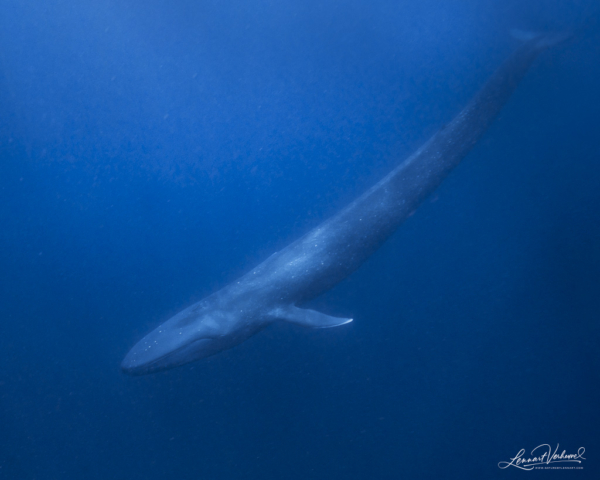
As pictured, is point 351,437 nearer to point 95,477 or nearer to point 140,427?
point 140,427

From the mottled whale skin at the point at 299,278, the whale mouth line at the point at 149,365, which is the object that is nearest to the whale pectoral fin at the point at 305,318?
the mottled whale skin at the point at 299,278

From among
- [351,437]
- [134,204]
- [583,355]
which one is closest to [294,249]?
[351,437]

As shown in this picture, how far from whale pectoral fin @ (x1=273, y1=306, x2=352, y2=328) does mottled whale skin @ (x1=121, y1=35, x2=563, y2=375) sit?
2cm

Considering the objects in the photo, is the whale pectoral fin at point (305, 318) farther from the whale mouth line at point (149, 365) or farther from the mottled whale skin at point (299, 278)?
the whale mouth line at point (149, 365)

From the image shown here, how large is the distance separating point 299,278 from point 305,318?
70 cm

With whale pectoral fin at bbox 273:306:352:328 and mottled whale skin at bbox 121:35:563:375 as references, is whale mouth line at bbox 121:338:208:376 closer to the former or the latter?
mottled whale skin at bbox 121:35:563:375

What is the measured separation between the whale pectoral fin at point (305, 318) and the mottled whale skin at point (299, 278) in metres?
0.02

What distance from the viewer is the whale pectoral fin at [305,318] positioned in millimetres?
5871

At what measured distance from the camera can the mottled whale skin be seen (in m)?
5.55

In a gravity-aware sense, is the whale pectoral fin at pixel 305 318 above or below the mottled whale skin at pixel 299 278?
below

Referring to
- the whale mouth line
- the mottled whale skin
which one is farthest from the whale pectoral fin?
the whale mouth line

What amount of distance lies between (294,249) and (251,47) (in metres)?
7.22


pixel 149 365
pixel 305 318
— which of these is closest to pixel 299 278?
pixel 305 318

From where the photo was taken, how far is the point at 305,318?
5922 mm
